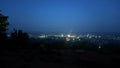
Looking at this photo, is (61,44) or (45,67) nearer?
(45,67)

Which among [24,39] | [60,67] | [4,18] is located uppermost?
[4,18]

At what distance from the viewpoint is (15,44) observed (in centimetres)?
2748

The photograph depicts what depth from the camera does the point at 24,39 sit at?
28375mm

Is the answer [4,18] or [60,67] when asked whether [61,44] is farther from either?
[60,67]

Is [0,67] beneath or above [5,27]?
beneath

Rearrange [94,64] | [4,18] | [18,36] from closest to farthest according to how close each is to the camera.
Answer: [94,64] → [4,18] → [18,36]

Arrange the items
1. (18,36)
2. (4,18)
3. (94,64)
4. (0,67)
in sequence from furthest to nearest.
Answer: (18,36), (4,18), (94,64), (0,67)

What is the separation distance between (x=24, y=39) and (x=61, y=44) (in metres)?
4.82

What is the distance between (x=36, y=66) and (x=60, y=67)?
62.6 inches

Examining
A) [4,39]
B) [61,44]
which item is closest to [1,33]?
[4,39]

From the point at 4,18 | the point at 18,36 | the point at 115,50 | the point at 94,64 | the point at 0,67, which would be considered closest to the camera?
the point at 0,67

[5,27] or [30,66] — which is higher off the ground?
[5,27]

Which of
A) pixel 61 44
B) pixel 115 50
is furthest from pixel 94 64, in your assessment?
pixel 61 44

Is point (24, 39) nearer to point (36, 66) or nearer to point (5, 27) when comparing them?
point (5, 27)
